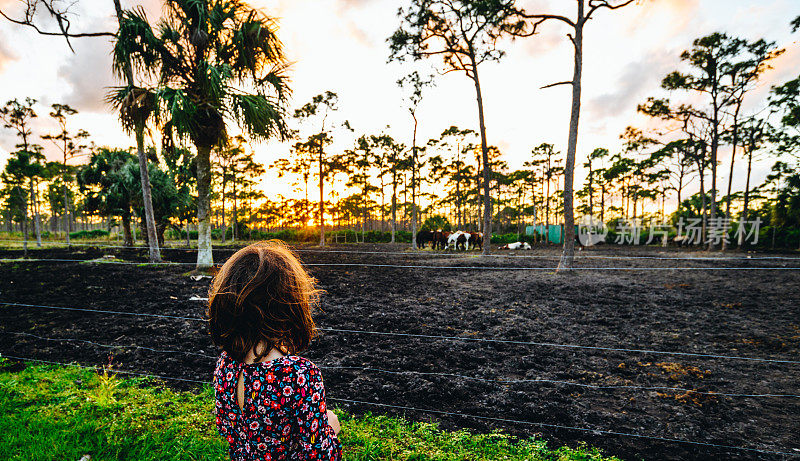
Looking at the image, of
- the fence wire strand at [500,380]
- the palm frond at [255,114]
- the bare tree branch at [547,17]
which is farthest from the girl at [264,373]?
the bare tree branch at [547,17]

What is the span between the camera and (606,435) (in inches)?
92.3

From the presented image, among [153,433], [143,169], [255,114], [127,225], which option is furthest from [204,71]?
[127,225]

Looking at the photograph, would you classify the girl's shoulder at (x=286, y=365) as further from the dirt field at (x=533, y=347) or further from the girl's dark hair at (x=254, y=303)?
the dirt field at (x=533, y=347)

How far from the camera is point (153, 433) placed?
2.11 metres

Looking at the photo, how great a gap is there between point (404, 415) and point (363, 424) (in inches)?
15.6

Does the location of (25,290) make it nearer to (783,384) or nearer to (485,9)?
(783,384)

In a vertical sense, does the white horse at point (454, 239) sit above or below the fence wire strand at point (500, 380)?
above

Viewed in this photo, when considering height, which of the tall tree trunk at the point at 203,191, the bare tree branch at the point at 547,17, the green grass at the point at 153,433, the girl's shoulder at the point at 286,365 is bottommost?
the green grass at the point at 153,433

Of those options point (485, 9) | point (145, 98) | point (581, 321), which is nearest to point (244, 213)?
point (145, 98)

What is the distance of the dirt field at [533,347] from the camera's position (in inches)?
101

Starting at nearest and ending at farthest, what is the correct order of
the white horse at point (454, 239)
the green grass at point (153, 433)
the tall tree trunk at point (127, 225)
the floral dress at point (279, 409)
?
the floral dress at point (279, 409)
the green grass at point (153, 433)
the tall tree trunk at point (127, 225)
the white horse at point (454, 239)

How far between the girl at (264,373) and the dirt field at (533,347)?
73.0 inches

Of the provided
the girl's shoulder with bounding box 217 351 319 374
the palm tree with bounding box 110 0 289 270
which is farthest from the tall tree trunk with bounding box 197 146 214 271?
the girl's shoulder with bounding box 217 351 319 374

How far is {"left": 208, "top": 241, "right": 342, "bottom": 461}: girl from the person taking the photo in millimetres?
968
